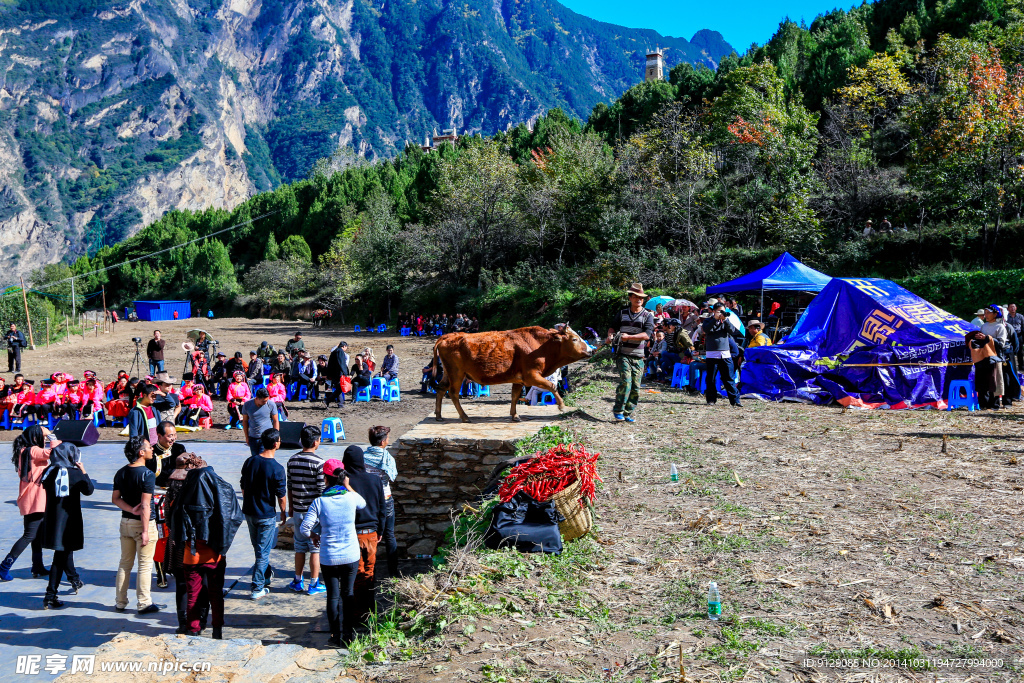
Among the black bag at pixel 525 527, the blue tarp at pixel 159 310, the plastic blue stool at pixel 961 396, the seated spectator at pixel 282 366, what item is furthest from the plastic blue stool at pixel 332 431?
the blue tarp at pixel 159 310

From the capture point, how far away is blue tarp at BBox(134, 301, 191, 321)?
67.1 m

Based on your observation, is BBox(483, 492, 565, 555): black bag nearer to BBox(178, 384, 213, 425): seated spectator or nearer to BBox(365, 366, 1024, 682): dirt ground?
BBox(365, 366, 1024, 682): dirt ground

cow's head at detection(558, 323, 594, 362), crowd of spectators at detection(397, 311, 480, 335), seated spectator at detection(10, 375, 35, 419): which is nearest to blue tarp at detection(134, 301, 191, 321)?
crowd of spectators at detection(397, 311, 480, 335)

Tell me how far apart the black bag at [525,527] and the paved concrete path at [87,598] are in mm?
2322

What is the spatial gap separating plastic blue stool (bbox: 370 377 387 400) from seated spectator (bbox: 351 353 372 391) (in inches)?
6.4

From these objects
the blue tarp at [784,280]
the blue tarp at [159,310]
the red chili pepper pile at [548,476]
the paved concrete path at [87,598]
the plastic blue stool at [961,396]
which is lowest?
the paved concrete path at [87,598]

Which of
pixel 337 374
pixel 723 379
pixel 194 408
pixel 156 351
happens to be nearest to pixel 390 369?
pixel 337 374

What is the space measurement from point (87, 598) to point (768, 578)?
6646 mm

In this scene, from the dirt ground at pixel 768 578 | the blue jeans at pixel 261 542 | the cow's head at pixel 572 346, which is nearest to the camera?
the dirt ground at pixel 768 578

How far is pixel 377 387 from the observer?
19844mm

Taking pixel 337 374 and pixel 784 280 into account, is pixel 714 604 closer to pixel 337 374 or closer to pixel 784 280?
pixel 337 374

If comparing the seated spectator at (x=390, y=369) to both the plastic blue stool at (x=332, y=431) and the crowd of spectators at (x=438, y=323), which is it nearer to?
the plastic blue stool at (x=332, y=431)

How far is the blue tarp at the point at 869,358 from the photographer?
498 inches

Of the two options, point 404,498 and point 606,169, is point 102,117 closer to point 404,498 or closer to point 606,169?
point 606,169
